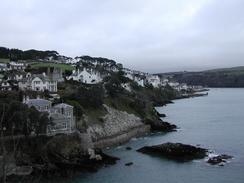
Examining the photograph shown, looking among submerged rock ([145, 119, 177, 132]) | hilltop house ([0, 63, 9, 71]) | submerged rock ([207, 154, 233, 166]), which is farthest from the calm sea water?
hilltop house ([0, 63, 9, 71])

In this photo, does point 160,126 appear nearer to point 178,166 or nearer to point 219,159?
point 219,159

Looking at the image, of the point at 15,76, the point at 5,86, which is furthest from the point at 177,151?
the point at 15,76

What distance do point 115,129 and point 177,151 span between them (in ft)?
30.5

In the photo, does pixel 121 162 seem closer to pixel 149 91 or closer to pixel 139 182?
pixel 139 182

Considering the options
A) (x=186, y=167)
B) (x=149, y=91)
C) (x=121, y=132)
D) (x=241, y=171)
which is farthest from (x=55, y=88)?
(x=149, y=91)

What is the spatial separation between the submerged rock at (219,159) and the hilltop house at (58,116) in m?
11.3

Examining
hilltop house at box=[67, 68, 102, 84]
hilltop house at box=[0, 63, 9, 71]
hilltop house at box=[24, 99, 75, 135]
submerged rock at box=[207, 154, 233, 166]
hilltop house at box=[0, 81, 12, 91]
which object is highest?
hilltop house at box=[0, 63, 9, 71]

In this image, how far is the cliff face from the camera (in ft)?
119

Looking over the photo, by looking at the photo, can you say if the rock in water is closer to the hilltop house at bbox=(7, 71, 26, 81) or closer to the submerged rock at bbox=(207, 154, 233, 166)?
the submerged rock at bbox=(207, 154, 233, 166)

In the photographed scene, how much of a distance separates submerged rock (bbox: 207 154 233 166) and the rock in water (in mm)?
1409

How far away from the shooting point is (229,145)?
36094 millimetres

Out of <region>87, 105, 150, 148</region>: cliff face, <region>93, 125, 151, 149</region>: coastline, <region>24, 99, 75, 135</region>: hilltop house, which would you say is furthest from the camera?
<region>87, 105, 150, 148</region>: cliff face

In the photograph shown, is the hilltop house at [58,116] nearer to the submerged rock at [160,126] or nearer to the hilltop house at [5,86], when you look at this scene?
the hilltop house at [5,86]

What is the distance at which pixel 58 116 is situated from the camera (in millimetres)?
32062
